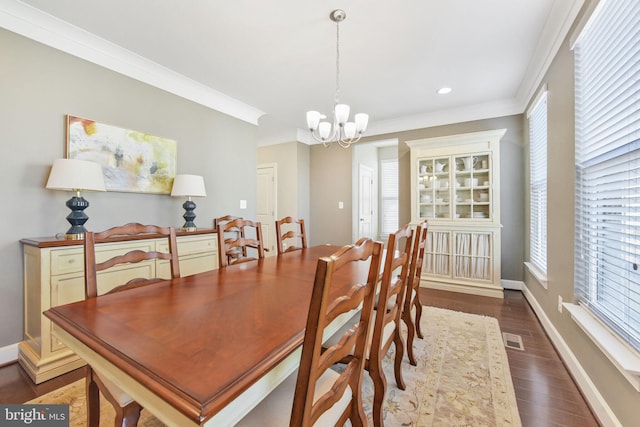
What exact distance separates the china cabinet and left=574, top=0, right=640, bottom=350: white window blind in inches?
68.7

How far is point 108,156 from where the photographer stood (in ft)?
7.89

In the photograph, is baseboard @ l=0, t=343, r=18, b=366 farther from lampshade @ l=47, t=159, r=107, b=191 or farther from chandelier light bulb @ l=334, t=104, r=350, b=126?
chandelier light bulb @ l=334, t=104, r=350, b=126

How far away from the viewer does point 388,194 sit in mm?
5848

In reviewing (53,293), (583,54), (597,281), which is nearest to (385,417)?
(597,281)

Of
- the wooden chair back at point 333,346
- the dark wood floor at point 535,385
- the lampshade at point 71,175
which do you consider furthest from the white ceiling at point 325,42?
the dark wood floor at point 535,385

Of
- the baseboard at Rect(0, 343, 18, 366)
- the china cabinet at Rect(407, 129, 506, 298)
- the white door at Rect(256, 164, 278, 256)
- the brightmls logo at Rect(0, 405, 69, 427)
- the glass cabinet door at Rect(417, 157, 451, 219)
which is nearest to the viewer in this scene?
the brightmls logo at Rect(0, 405, 69, 427)

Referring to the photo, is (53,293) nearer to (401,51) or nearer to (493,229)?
(401,51)

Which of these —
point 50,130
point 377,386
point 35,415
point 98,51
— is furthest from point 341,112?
point 35,415

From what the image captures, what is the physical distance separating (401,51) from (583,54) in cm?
129

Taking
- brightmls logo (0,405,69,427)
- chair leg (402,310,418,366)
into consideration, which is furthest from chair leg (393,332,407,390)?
brightmls logo (0,405,69,427)

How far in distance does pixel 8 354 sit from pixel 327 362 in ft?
8.51

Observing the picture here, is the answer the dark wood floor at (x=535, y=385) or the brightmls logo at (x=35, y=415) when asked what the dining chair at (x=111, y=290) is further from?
the dark wood floor at (x=535, y=385)

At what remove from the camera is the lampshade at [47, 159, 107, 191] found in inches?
74.5

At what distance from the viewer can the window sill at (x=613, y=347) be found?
1126 mm
